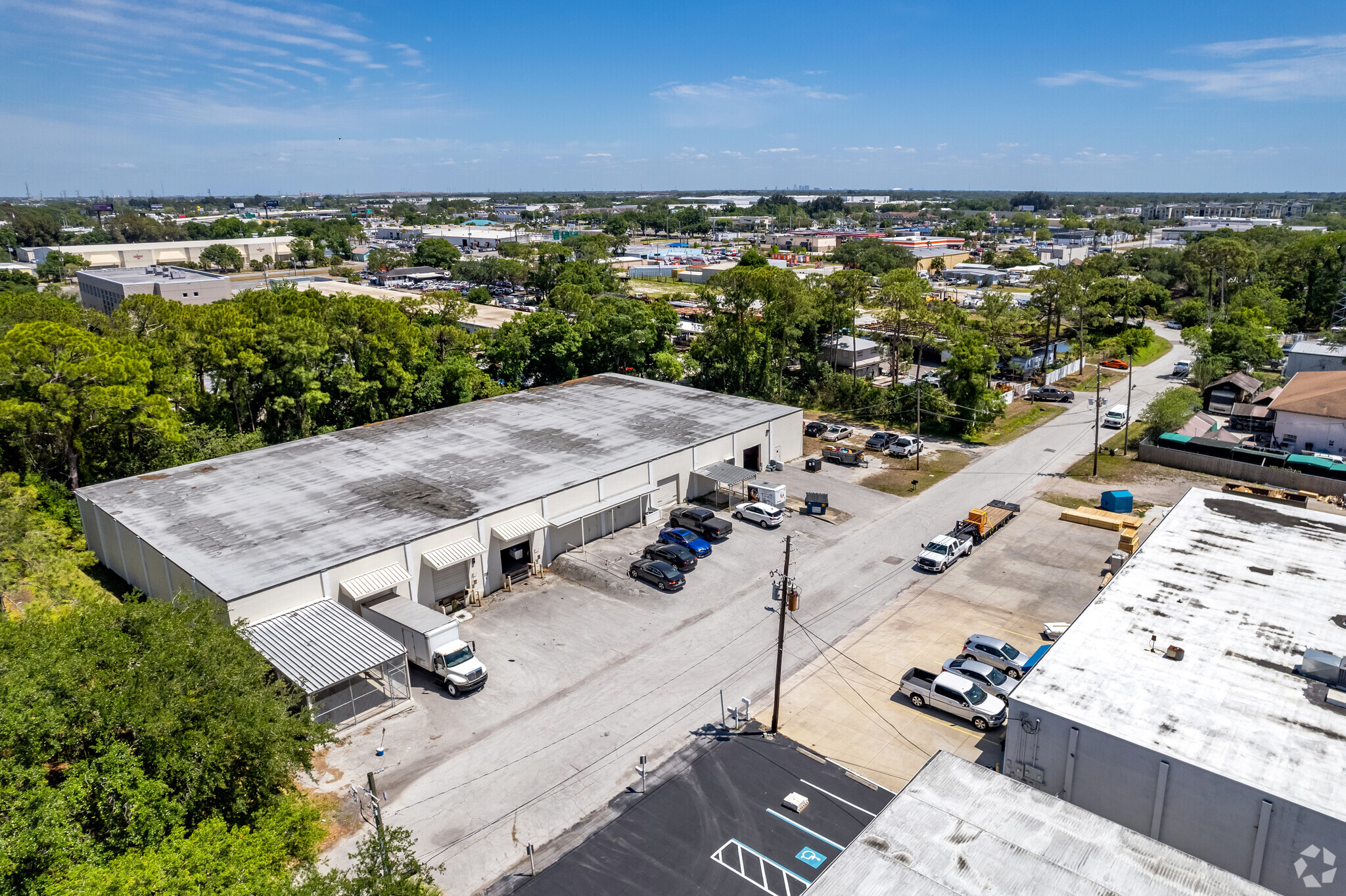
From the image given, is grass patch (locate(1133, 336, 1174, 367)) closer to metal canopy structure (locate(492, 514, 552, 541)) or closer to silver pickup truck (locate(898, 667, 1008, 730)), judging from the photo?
silver pickup truck (locate(898, 667, 1008, 730))

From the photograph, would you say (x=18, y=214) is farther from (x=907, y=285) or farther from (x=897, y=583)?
(x=897, y=583)

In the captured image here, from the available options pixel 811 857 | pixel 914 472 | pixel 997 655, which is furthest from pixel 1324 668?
pixel 914 472

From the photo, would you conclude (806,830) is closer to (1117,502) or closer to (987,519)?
(987,519)

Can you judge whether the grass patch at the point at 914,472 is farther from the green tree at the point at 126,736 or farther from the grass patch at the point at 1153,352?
the grass patch at the point at 1153,352

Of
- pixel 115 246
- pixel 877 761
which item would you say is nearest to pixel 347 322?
pixel 877 761

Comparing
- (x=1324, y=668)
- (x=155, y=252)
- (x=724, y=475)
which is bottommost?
(x=724, y=475)

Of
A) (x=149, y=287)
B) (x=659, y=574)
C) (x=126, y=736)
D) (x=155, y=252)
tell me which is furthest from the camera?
(x=155, y=252)

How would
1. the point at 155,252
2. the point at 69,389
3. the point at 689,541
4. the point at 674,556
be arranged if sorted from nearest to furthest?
the point at 674,556 < the point at 689,541 < the point at 69,389 < the point at 155,252
